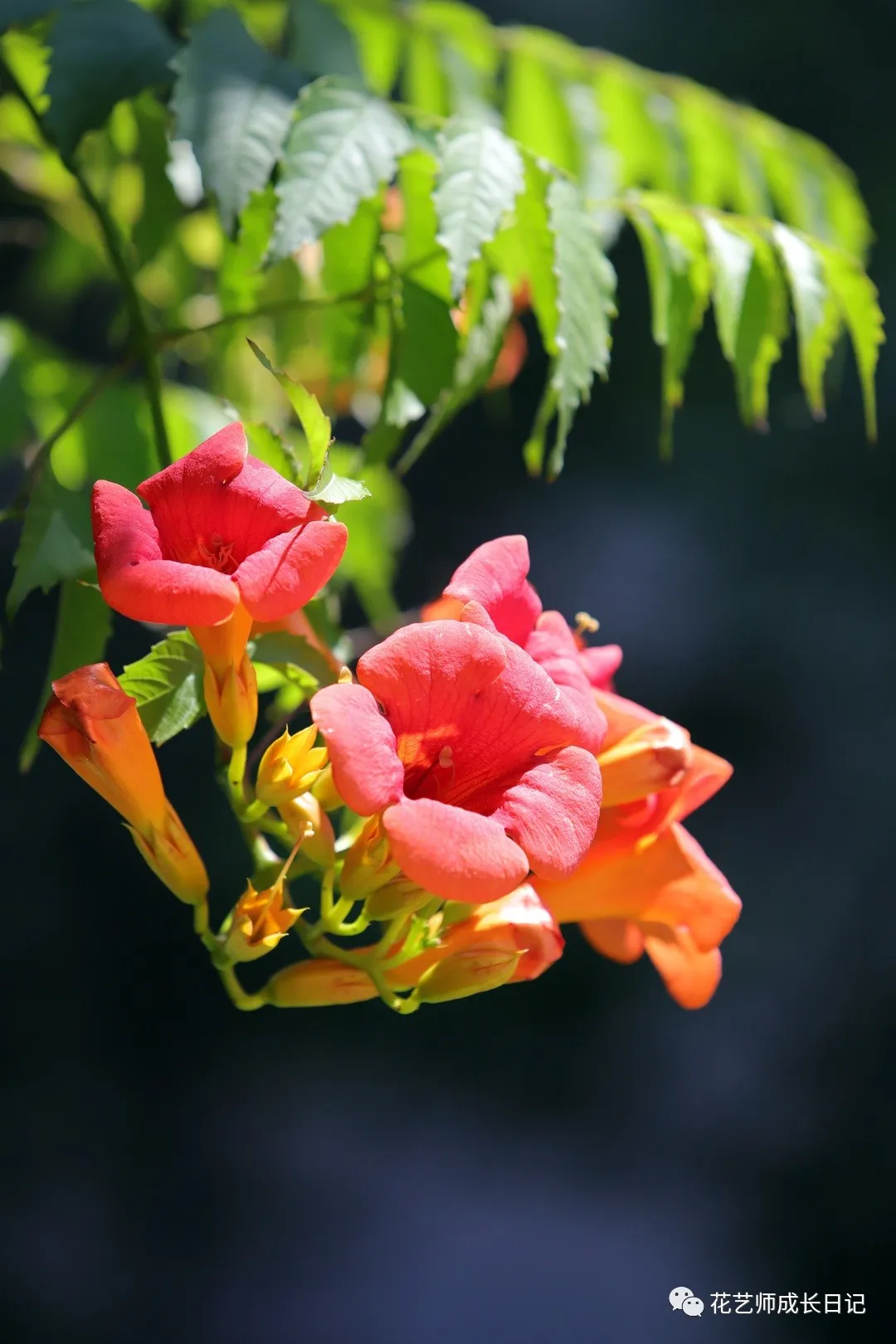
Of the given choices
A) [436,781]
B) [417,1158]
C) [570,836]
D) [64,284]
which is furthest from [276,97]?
[417,1158]

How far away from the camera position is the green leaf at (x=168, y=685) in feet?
4.10

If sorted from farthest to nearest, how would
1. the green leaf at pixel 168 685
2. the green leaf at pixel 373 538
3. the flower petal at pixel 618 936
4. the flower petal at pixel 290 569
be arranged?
the green leaf at pixel 373 538 < the flower petal at pixel 618 936 < the green leaf at pixel 168 685 < the flower petal at pixel 290 569

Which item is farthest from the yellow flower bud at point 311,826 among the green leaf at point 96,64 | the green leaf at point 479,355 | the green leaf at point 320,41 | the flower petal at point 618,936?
the green leaf at point 320,41

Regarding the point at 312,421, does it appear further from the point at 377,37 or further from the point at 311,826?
the point at 377,37

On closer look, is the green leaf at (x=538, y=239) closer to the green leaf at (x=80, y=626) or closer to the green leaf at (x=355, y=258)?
the green leaf at (x=355, y=258)

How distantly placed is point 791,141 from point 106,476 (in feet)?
5.39

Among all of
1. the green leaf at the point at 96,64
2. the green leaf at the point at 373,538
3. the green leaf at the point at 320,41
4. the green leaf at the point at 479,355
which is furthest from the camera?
the green leaf at the point at 373,538

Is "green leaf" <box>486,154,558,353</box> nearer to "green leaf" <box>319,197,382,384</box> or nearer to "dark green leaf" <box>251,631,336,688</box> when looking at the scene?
"green leaf" <box>319,197,382,384</box>

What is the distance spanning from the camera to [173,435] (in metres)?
2.33

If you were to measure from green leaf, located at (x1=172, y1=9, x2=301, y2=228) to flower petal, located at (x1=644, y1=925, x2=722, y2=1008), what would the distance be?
3.05 feet

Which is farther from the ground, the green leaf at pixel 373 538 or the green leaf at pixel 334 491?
the green leaf at pixel 334 491

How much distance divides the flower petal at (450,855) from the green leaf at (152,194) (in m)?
1.20

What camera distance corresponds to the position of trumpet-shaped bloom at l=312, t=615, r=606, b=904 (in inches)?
37.4

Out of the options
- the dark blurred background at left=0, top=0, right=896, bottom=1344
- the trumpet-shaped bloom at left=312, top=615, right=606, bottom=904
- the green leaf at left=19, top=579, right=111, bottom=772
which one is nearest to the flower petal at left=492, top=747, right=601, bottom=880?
the trumpet-shaped bloom at left=312, top=615, right=606, bottom=904
